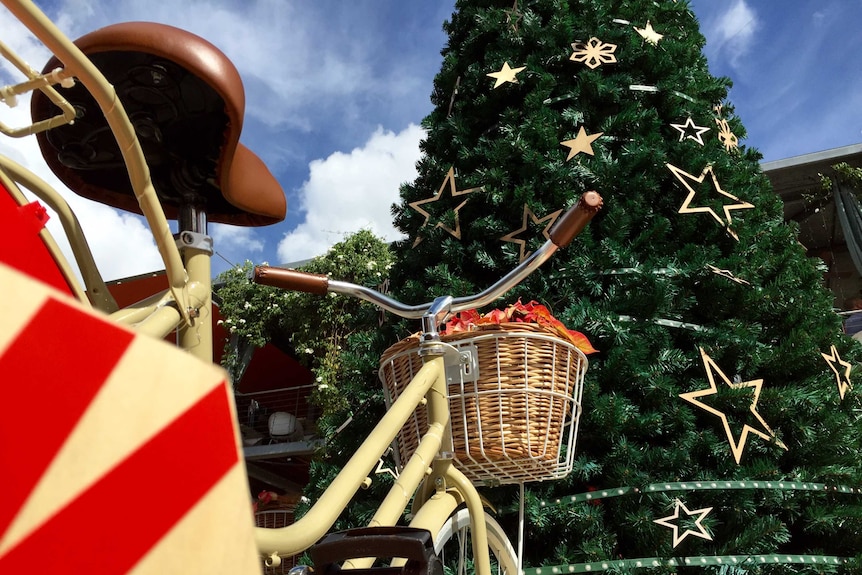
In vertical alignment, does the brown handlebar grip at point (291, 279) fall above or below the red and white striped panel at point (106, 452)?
above

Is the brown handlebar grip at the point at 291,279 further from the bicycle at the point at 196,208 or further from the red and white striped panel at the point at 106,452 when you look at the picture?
the red and white striped panel at the point at 106,452

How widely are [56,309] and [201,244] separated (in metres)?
0.92

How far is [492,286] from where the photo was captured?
1.43 metres

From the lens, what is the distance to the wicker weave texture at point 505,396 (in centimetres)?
150

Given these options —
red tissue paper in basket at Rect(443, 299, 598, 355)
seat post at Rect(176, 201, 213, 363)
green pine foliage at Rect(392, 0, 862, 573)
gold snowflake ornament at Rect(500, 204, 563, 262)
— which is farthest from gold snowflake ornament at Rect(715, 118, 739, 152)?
seat post at Rect(176, 201, 213, 363)

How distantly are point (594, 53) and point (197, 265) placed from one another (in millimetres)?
2075

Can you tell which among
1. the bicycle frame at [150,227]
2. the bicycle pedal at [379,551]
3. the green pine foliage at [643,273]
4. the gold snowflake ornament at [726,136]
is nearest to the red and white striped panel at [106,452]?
the bicycle frame at [150,227]

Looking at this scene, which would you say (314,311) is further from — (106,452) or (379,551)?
(106,452)

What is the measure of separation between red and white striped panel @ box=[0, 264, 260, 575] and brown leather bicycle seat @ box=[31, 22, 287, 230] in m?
0.78

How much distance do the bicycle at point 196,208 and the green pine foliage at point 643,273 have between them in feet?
1.66

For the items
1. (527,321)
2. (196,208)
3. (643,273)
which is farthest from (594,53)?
(196,208)

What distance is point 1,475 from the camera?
0.26 m

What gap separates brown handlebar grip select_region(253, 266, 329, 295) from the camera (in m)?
1.56

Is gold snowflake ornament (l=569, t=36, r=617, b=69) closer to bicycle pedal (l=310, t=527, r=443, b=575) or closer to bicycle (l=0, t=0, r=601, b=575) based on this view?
bicycle (l=0, t=0, r=601, b=575)
